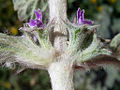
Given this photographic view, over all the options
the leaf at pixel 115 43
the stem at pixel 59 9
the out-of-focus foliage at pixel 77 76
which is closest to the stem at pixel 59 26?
the stem at pixel 59 9

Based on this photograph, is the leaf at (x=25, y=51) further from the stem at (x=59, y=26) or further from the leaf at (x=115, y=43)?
the leaf at (x=115, y=43)

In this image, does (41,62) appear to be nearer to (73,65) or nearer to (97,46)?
(73,65)

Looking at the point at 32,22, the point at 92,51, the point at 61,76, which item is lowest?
the point at 61,76

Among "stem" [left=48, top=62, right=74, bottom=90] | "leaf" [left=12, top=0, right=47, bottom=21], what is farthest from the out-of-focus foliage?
"stem" [left=48, top=62, right=74, bottom=90]

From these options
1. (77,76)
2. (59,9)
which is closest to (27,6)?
(59,9)

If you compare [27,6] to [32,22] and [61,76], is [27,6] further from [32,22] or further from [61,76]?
[61,76]

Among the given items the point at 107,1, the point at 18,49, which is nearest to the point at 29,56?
the point at 18,49

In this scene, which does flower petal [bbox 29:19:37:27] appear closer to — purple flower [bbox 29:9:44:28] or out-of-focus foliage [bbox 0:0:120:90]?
purple flower [bbox 29:9:44:28]
